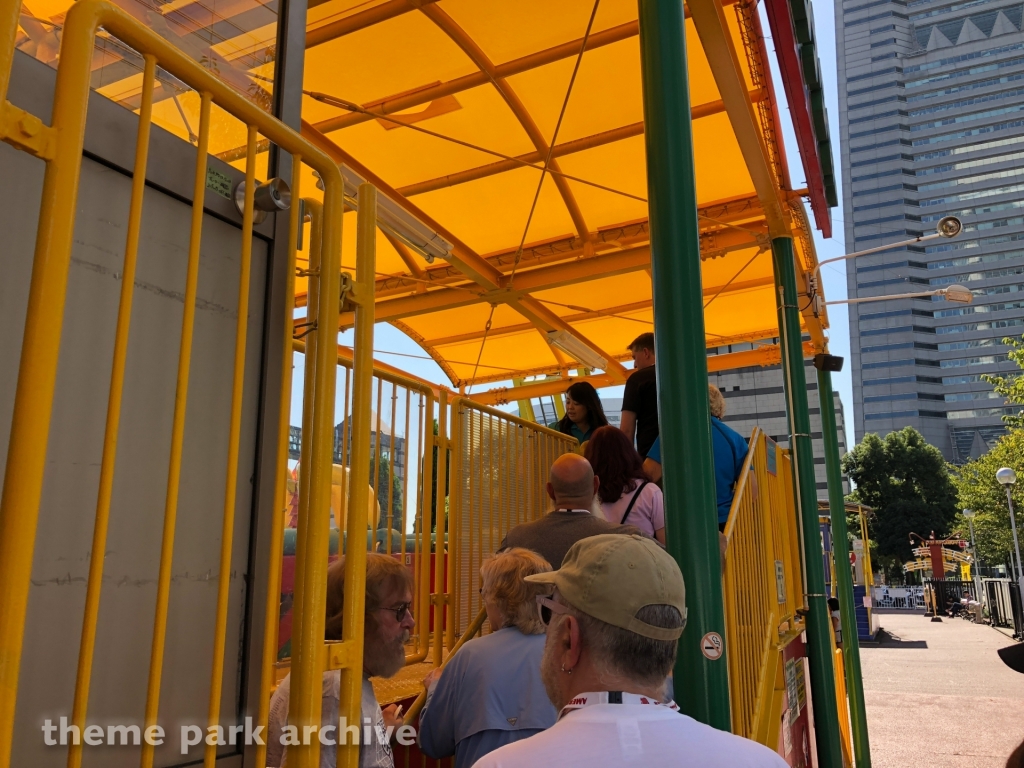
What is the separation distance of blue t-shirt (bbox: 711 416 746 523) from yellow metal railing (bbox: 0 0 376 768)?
355cm

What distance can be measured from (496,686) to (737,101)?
4257 millimetres

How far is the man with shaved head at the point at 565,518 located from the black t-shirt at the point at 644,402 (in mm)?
1452

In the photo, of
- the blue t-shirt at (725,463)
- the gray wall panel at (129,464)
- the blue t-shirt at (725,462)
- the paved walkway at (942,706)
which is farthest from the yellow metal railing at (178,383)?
the paved walkway at (942,706)

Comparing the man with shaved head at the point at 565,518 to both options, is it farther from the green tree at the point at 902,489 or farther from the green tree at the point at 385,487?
the green tree at the point at 902,489

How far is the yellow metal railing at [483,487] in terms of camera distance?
4.62 meters

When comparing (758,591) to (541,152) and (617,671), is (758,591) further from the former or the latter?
(541,152)

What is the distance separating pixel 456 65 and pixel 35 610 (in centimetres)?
537

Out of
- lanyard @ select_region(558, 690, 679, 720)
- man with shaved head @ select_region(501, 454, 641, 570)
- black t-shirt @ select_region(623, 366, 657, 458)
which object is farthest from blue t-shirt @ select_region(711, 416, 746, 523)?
lanyard @ select_region(558, 690, 679, 720)

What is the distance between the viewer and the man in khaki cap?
1467 mm

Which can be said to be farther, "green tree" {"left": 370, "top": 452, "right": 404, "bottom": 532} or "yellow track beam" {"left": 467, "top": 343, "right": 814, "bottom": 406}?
"yellow track beam" {"left": 467, "top": 343, "right": 814, "bottom": 406}

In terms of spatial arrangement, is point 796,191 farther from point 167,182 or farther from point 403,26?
point 167,182

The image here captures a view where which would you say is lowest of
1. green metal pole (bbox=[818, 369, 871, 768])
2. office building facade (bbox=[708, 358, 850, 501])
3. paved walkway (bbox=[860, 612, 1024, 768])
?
paved walkway (bbox=[860, 612, 1024, 768])

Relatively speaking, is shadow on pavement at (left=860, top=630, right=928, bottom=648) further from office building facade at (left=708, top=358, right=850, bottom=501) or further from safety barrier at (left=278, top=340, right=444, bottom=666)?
office building facade at (left=708, top=358, right=850, bottom=501)

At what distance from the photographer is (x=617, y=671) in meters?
1.66
